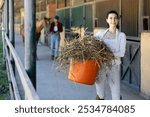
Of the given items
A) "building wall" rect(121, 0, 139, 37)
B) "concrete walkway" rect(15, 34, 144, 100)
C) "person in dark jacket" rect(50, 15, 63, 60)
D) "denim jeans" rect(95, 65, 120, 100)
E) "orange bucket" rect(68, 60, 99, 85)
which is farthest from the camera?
"person in dark jacket" rect(50, 15, 63, 60)

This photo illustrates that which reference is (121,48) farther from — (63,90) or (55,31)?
(55,31)

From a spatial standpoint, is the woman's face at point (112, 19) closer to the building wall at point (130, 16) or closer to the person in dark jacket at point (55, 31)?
the building wall at point (130, 16)

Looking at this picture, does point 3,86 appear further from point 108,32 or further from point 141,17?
point 108,32

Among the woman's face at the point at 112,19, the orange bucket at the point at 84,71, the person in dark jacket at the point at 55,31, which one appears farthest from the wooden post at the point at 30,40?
the person in dark jacket at the point at 55,31

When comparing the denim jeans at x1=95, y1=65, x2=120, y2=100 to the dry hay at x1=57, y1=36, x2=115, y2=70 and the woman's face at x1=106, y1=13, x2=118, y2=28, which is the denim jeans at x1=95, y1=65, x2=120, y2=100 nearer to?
the dry hay at x1=57, y1=36, x2=115, y2=70

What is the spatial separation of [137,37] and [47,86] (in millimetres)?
2082

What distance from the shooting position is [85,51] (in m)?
5.29

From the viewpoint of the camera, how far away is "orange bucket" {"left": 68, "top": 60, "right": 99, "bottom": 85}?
5254 millimetres

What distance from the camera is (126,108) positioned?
4137 millimetres

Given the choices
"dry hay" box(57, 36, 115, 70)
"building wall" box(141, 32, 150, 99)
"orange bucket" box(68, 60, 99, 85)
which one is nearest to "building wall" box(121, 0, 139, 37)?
"building wall" box(141, 32, 150, 99)

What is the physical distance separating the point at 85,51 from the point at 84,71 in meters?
0.24

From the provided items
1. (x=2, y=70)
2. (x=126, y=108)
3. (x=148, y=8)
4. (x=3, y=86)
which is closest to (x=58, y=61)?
(x=126, y=108)

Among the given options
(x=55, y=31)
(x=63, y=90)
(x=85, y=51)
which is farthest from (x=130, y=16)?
(x=55, y=31)

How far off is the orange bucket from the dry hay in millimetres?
53
